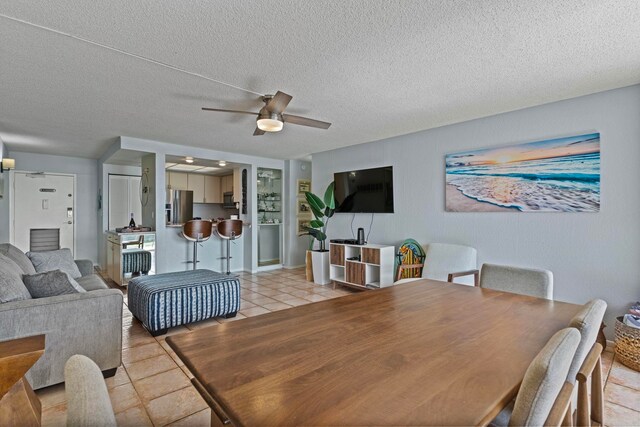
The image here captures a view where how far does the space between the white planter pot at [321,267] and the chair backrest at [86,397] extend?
14.8ft

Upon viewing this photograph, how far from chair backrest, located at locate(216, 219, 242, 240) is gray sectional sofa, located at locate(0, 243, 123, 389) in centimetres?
305

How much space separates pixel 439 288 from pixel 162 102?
304cm

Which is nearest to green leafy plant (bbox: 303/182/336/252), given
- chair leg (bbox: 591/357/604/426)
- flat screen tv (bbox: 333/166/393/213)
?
flat screen tv (bbox: 333/166/393/213)

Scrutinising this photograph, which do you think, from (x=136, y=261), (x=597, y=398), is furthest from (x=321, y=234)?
(x=597, y=398)

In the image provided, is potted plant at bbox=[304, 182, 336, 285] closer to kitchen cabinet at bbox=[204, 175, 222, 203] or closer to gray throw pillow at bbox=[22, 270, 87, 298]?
gray throw pillow at bbox=[22, 270, 87, 298]

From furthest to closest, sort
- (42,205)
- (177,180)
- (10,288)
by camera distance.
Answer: (177,180) < (42,205) < (10,288)

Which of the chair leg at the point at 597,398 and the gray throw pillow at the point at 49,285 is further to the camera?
the gray throw pillow at the point at 49,285

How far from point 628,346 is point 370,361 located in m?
2.68

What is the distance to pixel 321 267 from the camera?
5.19 metres

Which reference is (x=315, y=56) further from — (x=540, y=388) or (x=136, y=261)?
(x=136, y=261)

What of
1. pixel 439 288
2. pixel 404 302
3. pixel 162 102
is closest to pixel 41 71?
pixel 162 102

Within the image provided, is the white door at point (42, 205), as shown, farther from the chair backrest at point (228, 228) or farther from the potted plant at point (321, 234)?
the potted plant at point (321, 234)

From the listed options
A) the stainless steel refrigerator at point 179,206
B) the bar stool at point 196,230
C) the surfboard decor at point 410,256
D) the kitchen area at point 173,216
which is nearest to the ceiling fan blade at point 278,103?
the surfboard decor at point 410,256

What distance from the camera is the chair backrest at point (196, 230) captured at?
4832 mm
